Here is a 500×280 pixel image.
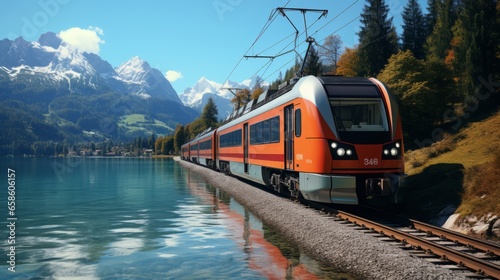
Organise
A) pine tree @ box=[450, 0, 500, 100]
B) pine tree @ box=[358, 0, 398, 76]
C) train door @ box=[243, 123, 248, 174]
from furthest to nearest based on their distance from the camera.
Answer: pine tree @ box=[358, 0, 398, 76]
pine tree @ box=[450, 0, 500, 100]
train door @ box=[243, 123, 248, 174]

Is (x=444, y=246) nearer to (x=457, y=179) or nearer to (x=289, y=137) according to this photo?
(x=457, y=179)

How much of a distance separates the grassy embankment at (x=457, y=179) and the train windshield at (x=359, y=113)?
9.85 ft

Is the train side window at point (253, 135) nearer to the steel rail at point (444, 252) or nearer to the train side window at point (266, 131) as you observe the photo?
the train side window at point (266, 131)

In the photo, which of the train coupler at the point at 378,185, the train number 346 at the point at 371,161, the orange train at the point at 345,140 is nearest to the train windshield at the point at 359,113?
the orange train at the point at 345,140

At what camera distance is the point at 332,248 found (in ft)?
35.1

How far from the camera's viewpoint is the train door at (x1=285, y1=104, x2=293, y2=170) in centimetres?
1634

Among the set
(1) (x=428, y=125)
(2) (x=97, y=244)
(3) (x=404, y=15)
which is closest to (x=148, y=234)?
(2) (x=97, y=244)

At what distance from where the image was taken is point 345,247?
1044 centimetres

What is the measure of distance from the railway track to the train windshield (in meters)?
2.41

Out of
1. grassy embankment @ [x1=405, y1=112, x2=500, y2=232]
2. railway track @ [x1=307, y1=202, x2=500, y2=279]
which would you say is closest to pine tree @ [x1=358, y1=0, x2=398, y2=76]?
grassy embankment @ [x1=405, y1=112, x2=500, y2=232]

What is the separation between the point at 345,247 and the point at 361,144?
13.4 feet

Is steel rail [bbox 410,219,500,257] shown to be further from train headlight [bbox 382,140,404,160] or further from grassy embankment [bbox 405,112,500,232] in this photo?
train headlight [bbox 382,140,404,160]

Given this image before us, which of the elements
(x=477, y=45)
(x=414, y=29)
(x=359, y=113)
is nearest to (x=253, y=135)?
(x=359, y=113)

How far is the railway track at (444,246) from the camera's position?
8070 millimetres
